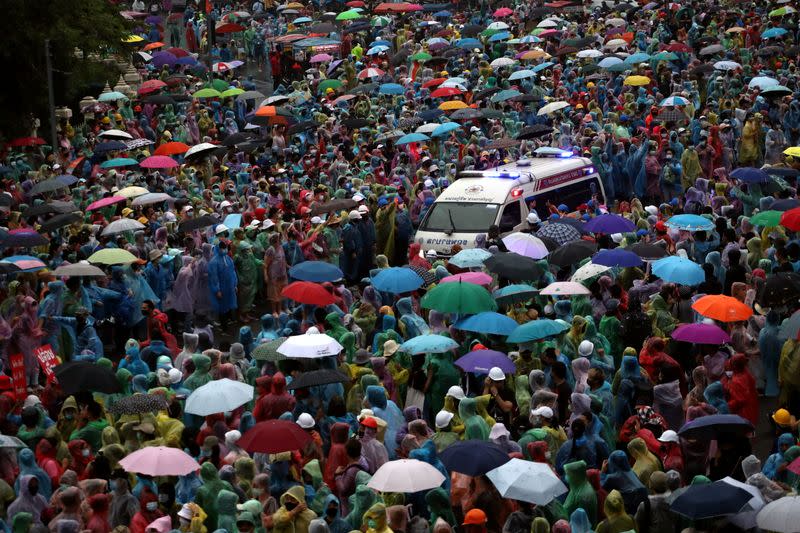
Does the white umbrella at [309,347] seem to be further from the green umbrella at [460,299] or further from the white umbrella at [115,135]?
the white umbrella at [115,135]

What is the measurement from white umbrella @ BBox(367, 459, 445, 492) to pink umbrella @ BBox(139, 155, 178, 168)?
14.9m

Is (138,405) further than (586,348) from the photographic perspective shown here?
No

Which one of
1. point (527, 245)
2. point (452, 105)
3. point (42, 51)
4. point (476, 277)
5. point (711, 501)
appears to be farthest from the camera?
point (42, 51)

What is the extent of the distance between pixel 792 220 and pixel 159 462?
31.7 feet

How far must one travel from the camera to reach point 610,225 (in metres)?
19.8

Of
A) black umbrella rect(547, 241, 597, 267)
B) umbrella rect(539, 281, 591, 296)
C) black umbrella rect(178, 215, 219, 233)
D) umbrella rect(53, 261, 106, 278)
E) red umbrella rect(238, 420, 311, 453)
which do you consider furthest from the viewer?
black umbrella rect(178, 215, 219, 233)

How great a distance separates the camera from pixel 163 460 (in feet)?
39.3

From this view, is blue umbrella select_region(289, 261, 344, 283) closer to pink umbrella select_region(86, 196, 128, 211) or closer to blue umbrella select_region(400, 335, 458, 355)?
blue umbrella select_region(400, 335, 458, 355)

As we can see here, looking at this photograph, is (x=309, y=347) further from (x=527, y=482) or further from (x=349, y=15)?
(x=349, y=15)

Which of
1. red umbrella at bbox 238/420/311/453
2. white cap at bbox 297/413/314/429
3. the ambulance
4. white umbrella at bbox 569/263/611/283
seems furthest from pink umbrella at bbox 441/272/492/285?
red umbrella at bbox 238/420/311/453

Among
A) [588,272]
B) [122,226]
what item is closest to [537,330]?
[588,272]

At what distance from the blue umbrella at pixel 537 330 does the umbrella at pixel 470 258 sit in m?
3.33

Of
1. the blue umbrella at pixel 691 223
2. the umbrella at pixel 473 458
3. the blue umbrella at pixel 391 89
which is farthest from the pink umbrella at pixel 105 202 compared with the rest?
the umbrella at pixel 473 458

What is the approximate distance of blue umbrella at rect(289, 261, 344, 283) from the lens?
18.3m
